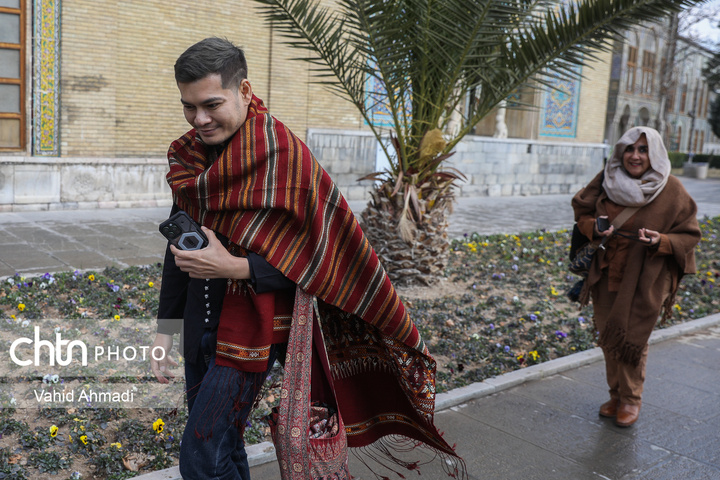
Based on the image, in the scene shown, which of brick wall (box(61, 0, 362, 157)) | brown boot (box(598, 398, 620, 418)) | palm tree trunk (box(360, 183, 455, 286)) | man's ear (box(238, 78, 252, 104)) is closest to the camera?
man's ear (box(238, 78, 252, 104))

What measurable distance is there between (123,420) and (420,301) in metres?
3.47

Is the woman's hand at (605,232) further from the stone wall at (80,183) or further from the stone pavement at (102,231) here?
the stone wall at (80,183)

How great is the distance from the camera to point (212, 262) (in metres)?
1.96

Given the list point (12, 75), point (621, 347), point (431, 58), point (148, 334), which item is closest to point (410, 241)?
point (431, 58)

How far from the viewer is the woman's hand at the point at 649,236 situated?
12.3ft

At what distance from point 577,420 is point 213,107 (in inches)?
122

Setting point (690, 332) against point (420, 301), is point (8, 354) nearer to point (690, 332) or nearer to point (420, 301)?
point (420, 301)

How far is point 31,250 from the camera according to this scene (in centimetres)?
732

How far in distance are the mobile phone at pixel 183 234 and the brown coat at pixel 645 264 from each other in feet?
8.97

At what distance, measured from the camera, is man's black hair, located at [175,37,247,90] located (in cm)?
196

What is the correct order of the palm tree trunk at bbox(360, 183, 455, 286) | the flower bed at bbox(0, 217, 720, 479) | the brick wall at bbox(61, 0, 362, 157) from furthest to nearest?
1. the brick wall at bbox(61, 0, 362, 157)
2. the palm tree trunk at bbox(360, 183, 455, 286)
3. the flower bed at bbox(0, 217, 720, 479)

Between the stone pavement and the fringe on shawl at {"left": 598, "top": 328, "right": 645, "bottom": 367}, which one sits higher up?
the fringe on shawl at {"left": 598, "top": 328, "right": 645, "bottom": 367}

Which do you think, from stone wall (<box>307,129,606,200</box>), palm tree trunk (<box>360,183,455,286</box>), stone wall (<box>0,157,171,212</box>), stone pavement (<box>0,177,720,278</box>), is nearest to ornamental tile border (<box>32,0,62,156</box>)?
stone wall (<box>0,157,171,212</box>)

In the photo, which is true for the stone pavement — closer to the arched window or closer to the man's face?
the arched window
